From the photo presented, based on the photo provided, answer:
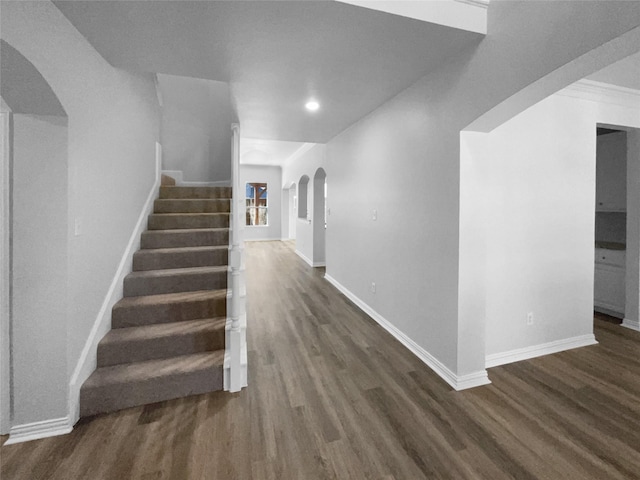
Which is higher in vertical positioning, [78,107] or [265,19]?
[265,19]

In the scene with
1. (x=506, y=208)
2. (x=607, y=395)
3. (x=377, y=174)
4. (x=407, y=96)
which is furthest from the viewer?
(x=377, y=174)

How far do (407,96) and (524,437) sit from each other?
276 centimetres

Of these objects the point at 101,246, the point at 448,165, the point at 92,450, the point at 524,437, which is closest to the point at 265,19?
the point at 448,165

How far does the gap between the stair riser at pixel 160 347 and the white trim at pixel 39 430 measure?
0.42 metres

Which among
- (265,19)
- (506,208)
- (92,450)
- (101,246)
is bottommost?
(92,450)

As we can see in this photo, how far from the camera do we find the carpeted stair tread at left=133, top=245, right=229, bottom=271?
2.84m

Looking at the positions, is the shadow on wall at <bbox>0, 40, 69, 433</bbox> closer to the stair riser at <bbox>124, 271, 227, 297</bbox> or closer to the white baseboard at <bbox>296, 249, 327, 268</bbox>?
the stair riser at <bbox>124, 271, 227, 297</bbox>

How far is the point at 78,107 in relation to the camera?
1.82 metres

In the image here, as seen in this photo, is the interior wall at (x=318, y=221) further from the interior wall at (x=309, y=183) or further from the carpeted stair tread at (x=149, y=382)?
the carpeted stair tread at (x=149, y=382)


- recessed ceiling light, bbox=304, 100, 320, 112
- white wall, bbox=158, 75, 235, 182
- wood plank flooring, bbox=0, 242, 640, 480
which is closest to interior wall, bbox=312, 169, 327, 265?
white wall, bbox=158, 75, 235, 182

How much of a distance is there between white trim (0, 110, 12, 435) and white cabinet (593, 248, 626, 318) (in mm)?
5747

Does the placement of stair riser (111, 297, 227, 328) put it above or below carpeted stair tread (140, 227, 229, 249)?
below

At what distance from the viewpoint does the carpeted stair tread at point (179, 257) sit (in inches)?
112

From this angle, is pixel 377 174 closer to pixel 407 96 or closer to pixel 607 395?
pixel 407 96
